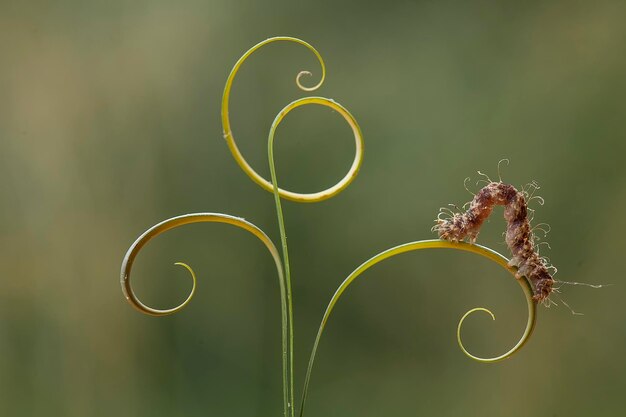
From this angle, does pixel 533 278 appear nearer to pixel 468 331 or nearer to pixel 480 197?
pixel 480 197

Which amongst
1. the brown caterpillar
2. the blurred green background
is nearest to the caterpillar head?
the brown caterpillar

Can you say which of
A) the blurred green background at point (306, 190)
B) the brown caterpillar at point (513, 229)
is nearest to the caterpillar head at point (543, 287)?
the brown caterpillar at point (513, 229)

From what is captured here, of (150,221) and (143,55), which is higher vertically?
(143,55)

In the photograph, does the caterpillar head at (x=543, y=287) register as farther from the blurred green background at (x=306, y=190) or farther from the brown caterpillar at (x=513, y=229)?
the blurred green background at (x=306, y=190)

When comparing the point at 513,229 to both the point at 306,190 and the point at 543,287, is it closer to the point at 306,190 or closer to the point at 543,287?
the point at 543,287

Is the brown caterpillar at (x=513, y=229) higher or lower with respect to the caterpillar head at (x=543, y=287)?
higher

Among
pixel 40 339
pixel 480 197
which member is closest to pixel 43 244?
pixel 40 339

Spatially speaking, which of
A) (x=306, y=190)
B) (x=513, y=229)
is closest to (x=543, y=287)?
(x=513, y=229)

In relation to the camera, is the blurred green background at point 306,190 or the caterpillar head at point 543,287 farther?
the blurred green background at point 306,190
